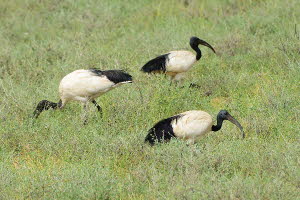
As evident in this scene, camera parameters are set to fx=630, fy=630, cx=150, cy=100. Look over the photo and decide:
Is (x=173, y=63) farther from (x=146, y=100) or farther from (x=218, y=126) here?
(x=218, y=126)

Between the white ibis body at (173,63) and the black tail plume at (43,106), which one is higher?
the white ibis body at (173,63)

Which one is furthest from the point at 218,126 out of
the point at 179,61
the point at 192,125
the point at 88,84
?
the point at 179,61

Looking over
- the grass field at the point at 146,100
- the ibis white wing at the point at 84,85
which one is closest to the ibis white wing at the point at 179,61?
the grass field at the point at 146,100

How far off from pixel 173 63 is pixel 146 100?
172cm

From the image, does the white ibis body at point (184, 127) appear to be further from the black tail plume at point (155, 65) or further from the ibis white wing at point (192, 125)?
the black tail plume at point (155, 65)

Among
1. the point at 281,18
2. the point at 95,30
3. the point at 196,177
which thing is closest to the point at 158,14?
the point at 95,30

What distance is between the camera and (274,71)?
10.5 metres

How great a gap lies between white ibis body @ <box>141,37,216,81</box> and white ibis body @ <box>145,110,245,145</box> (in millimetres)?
2718

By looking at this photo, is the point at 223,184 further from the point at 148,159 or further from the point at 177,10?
the point at 177,10

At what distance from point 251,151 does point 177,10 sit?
7.63m

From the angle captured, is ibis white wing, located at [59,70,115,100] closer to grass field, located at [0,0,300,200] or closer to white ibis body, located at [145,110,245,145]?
grass field, located at [0,0,300,200]

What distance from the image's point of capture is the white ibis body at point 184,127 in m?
7.47

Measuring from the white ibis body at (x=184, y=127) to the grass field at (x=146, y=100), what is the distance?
0.60 ft

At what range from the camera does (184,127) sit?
7543 millimetres
